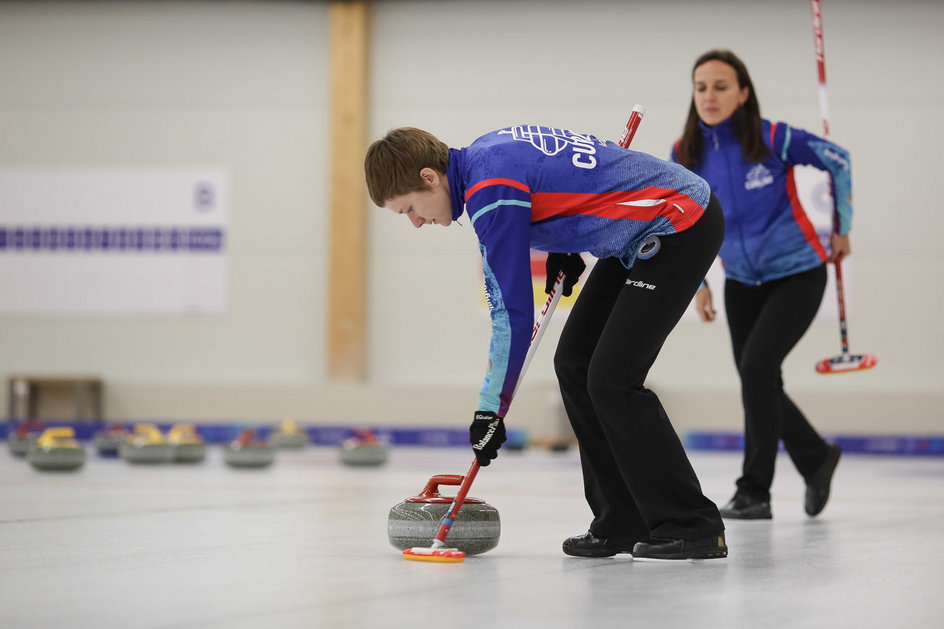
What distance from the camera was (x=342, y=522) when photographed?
3877 millimetres

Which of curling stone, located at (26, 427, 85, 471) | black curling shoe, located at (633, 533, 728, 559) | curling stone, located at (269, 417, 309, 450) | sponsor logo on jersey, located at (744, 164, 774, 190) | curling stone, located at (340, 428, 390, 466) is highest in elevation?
sponsor logo on jersey, located at (744, 164, 774, 190)

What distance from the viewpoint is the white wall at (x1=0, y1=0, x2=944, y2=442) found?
425 inches

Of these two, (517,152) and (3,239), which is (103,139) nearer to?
(3,239)

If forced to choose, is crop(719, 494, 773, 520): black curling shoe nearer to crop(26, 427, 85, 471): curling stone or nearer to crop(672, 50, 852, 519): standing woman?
crop(672, 50, 852, 519): standing woman

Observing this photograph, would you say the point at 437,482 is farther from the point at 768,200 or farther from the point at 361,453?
the point at 361,453

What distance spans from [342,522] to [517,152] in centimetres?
164

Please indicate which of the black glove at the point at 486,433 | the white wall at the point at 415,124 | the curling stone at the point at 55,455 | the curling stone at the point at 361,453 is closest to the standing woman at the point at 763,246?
the black glove at the point at 486,433

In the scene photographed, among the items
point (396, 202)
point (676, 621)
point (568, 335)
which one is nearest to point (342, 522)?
point (568, 335)

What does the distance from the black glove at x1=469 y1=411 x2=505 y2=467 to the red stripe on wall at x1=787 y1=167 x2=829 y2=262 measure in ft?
6.57

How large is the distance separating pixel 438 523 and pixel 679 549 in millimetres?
585

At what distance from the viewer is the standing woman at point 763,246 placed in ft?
13.7

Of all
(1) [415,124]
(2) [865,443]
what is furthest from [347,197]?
(2) [865,443]

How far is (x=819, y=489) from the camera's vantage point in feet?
13.9

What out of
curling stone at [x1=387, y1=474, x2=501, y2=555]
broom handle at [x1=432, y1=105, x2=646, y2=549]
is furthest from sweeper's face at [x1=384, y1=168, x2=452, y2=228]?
curling stone at [x1=387, y1=474, x2=501, y2=555]
